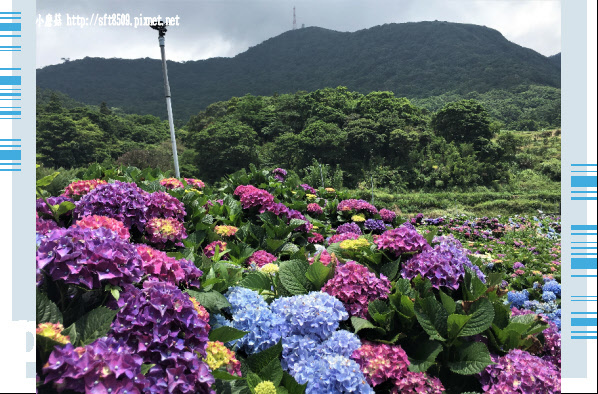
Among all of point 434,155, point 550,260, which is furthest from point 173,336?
point 434,155

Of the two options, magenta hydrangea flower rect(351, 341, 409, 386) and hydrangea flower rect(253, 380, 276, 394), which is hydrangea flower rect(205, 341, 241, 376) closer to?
hydrangea flower rect(253, 380, 276, 394)

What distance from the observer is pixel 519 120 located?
122 ft

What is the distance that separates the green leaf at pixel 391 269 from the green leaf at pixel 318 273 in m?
0.29

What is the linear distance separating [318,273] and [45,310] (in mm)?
1115

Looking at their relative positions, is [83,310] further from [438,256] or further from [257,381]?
[438,256]

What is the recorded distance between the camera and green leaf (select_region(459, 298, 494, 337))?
1532mm

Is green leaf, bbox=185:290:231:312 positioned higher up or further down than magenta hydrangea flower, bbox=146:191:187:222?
further down

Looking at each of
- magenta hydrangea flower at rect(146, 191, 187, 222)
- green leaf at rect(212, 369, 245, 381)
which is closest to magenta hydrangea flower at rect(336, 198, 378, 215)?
magenta hydrangea flower at rect(146, 191, 187, 222)

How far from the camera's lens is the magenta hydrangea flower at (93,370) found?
86 centimetres

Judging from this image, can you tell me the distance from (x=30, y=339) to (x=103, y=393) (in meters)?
0.20

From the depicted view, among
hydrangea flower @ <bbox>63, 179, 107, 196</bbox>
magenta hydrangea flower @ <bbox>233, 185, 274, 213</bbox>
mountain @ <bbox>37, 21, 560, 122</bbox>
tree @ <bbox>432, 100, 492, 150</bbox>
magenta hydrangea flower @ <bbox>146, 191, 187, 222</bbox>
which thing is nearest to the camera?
magenta hydrangea flower @ <bbox>146, 191, 187, 222</bbox>

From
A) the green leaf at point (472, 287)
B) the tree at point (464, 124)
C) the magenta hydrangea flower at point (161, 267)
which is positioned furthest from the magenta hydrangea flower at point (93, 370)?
the tree at point (464, 124)

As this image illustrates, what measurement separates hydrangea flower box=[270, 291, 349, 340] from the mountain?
58406mm

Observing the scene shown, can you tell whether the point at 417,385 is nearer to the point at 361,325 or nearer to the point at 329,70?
the point at 361,325
